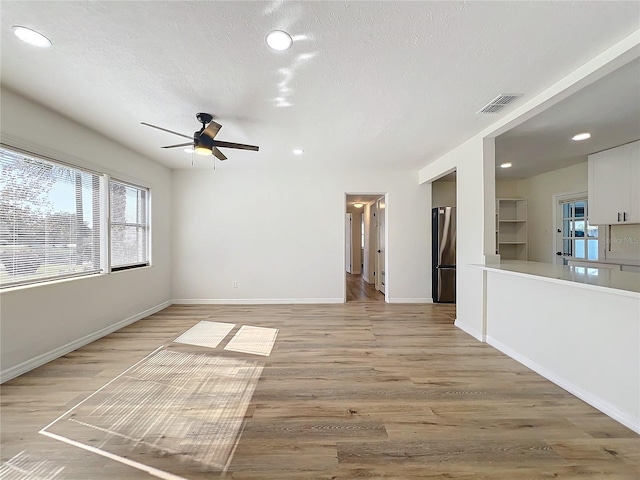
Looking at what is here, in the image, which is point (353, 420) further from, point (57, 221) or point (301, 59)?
point (57, 221)

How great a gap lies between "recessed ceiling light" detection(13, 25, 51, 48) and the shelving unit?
710cm

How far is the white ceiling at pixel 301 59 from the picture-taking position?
151 cm

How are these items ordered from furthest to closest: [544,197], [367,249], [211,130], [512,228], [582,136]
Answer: [367,249] < [512,228] < [544,197] < [582,136] < [211,130]

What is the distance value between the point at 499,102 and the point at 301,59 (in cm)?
193

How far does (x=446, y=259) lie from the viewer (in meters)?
5.15

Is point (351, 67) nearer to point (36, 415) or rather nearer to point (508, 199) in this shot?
point (36, 415)

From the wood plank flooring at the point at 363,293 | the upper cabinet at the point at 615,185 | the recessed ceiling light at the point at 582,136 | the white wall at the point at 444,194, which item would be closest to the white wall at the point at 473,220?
the recessed ceiling light at the point at 582,136

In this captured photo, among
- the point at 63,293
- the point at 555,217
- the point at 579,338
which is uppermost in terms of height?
the point at 555,217

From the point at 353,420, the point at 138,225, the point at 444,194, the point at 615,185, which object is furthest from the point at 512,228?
the point at 138,225

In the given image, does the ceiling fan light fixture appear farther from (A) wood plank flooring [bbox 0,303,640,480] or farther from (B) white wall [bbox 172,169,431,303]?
(B) white wall [bbox 172,169,431,303]

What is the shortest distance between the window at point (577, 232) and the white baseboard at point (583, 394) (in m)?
3.46

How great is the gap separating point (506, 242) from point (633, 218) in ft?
7.48

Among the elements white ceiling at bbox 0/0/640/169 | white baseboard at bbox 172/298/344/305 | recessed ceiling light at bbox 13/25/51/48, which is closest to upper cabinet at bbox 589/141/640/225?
white ceiling at bbox 0/0/640/169

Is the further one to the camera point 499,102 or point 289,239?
point 289,239
